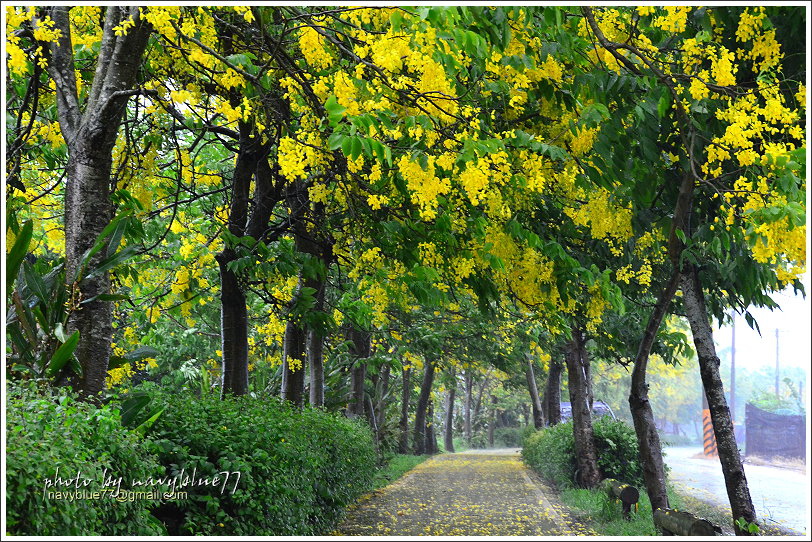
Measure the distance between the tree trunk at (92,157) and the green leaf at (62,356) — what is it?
0.24m

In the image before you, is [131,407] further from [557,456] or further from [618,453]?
[557,456]

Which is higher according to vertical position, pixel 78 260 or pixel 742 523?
pixel 78 260

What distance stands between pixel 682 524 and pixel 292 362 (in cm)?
481

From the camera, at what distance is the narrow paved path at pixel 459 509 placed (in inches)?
363

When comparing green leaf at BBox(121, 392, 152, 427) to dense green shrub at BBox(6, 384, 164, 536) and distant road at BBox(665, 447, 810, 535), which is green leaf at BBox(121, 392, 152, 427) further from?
distant road at BBox(665, 447, 810, 535)

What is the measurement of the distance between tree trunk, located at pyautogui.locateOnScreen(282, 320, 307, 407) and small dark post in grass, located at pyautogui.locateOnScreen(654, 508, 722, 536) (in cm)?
444

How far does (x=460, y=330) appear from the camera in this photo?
1518 centimetres

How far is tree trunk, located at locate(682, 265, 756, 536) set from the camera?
742cm

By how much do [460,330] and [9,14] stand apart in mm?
11216

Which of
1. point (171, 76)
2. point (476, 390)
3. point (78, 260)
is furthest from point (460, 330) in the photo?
point (476, 390)

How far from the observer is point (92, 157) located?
5.25m

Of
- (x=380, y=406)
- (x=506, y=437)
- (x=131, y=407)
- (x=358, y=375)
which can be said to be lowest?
(x=506, y=437)

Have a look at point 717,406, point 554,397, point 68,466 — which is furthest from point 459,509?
point 554,397

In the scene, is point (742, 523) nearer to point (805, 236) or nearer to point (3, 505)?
point (805, 236)
